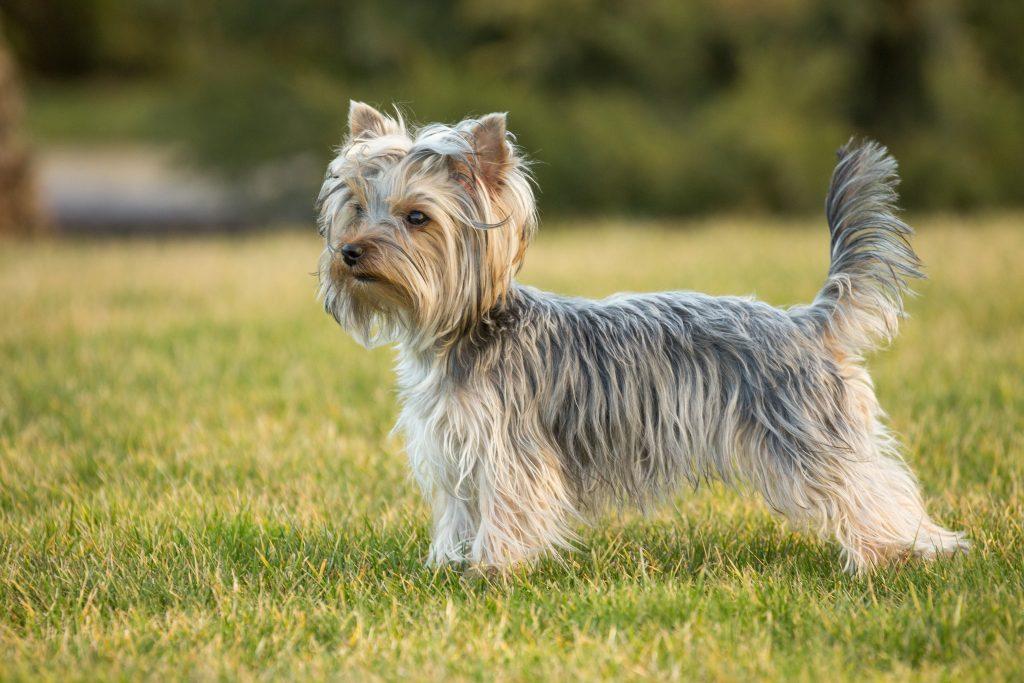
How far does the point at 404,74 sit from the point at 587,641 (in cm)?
1442

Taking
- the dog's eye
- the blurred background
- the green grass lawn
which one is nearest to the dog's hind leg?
the green grass lawn

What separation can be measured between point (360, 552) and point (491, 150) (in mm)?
1756

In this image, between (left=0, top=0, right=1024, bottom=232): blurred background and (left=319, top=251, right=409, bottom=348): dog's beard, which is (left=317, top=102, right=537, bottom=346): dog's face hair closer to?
(left=319, top=251, right=409, bottom=348): dog's beard

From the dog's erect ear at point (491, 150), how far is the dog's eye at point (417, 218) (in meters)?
0.25

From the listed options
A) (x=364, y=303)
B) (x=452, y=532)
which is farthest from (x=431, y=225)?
(x=452, y=532)

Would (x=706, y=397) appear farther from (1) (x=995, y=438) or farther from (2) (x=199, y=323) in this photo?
(2) (x=199, y=323)

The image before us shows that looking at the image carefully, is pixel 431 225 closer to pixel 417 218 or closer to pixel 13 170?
pixel 417 218

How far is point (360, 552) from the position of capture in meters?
4.53

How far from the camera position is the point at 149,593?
4168 mm

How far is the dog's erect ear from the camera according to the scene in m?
3.99

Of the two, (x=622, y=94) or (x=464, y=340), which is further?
(x=622, y=94)

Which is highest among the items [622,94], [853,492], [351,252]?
[622,94]

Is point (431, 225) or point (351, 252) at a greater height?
point (431, 225)

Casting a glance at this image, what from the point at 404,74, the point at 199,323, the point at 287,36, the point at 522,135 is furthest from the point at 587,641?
the point at 287,36
